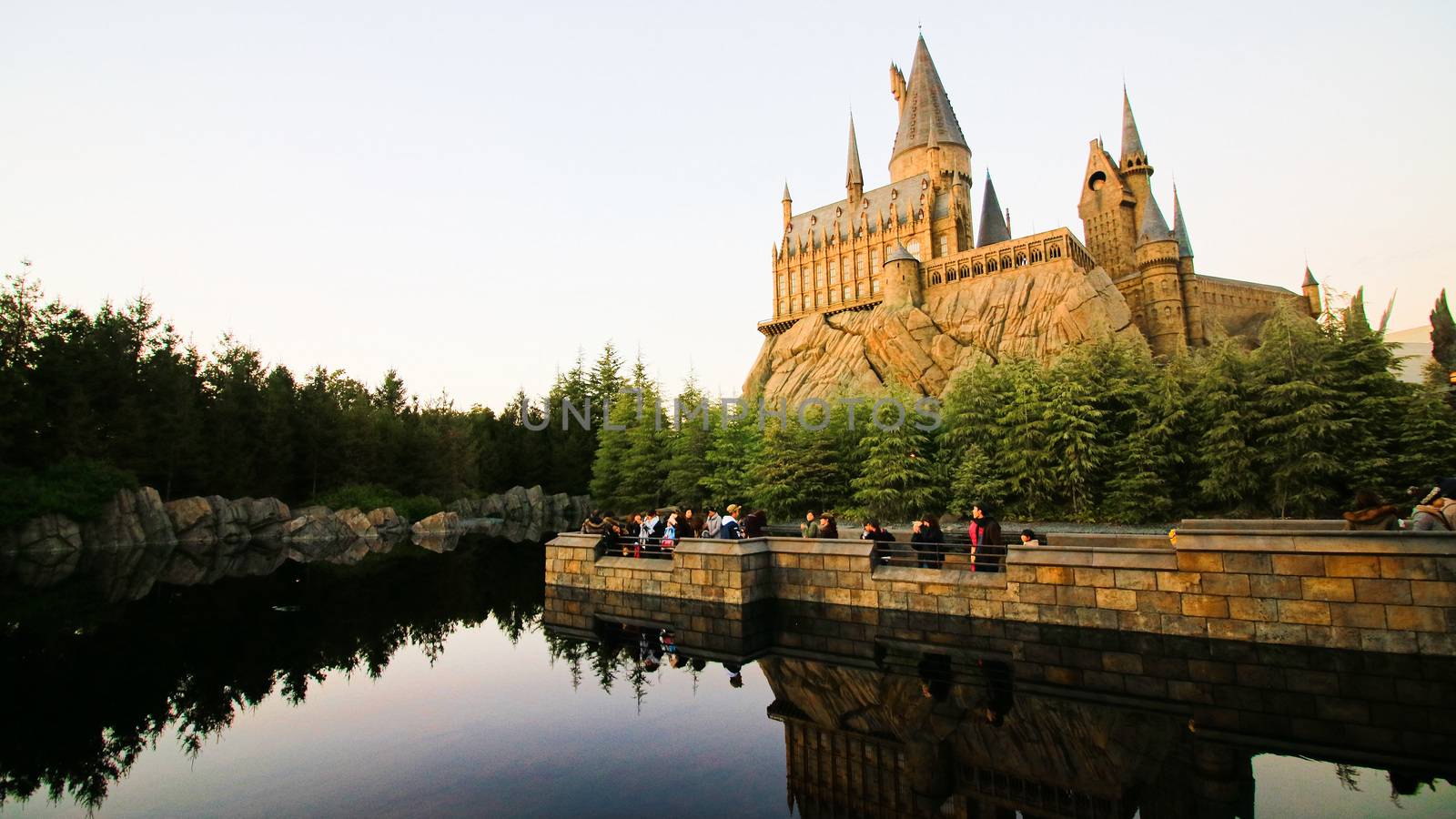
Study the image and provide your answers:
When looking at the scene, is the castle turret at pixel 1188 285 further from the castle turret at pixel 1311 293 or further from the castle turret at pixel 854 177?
the castle turret at pixel 854 177

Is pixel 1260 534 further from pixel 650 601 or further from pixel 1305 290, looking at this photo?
A: pixel 1305 290

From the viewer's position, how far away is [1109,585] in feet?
41.5

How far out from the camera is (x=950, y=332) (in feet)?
216

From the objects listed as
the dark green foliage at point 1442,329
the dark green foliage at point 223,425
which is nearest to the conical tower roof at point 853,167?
the dark green foliage at point 223,425

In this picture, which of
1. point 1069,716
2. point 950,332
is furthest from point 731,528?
point 950,332

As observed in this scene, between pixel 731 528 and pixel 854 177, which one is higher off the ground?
pixel 854 177

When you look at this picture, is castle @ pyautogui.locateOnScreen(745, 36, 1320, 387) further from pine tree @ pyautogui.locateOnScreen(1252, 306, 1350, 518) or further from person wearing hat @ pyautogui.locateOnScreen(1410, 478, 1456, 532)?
person wearing hat @ pyautogui.locateOnScreen(1410, 478, 1456, 532)

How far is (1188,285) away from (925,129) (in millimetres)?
34338

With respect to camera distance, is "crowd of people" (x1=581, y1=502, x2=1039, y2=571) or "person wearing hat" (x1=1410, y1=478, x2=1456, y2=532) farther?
"crowd of people" (x1=581, y1=502, x2=1039, y2=571)

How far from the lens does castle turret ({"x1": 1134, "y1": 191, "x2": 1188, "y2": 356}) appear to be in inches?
2507

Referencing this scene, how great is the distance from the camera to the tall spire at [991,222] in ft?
259

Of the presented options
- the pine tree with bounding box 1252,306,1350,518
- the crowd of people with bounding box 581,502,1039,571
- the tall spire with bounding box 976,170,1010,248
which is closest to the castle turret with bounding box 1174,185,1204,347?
the tall spire with bounding box 976,170,1010,248

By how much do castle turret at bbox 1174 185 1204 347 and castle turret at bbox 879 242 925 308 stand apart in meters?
22.5

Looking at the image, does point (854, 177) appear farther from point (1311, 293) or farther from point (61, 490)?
point (61, 490)
